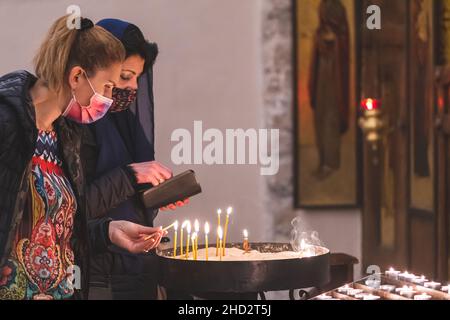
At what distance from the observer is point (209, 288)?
363 centimetres

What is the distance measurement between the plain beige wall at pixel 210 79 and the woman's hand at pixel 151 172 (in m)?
0.04

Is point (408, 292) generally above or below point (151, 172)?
below

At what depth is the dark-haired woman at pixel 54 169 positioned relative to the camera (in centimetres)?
392

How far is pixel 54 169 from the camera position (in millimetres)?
4082

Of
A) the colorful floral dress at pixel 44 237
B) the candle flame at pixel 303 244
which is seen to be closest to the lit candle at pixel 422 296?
the candle flame at pixel 303 244

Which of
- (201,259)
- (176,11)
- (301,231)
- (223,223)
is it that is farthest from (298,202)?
(176,11)

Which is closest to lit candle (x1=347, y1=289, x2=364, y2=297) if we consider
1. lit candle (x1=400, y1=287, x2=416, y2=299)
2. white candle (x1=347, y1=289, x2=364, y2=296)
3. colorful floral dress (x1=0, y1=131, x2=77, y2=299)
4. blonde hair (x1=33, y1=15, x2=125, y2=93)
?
white candle (x1=347, y1=289, x2=364, y2=296)

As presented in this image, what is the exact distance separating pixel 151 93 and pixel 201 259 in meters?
0.98

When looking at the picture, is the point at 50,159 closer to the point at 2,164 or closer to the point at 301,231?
the point at 2,164

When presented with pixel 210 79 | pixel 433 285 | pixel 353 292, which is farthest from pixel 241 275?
pixel 210 79

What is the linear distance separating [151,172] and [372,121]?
1241 millimetres

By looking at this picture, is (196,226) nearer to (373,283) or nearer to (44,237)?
(44,237)

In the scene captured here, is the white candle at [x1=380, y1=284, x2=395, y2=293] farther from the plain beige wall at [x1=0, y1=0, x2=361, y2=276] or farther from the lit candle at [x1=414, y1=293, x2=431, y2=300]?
the plain beige wall at [x1=0, y1=0, x2=361, y2=276]

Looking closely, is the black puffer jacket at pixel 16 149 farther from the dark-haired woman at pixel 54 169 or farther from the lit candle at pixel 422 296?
the lit candle at pixel 422 296
